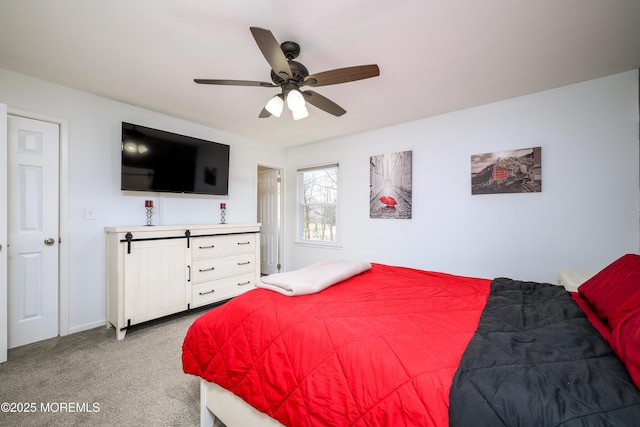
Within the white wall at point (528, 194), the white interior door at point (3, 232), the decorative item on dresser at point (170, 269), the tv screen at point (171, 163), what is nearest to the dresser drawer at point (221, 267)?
the decorative item on dresser at point (170, 269)

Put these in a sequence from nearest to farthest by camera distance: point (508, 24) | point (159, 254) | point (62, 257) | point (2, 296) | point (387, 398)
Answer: point (387, 398)
point (508, 24)
point (2, 296)
point (62, 257)
point (159, 254)

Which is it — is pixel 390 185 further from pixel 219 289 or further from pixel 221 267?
pixel 219 289

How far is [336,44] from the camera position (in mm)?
1860

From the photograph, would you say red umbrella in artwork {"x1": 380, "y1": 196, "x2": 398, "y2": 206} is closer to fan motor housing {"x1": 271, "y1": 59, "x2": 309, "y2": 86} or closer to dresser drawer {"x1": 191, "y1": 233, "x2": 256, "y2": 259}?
dresser drawer {"x1": 191, "y1": 233, "x2": 256, "y2": 259}

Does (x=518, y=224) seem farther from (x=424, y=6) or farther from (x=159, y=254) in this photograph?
(x=159, y=254)

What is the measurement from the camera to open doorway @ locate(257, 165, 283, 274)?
187 inches

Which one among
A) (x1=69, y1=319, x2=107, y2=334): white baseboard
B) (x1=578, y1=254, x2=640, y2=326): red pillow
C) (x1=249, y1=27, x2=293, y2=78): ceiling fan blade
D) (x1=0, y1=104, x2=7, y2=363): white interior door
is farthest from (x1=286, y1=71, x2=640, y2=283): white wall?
(x1=0, y1=104, x2=7, y2=363): white interior door

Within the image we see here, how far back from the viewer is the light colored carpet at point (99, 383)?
1.53 metres

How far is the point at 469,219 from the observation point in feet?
9.72

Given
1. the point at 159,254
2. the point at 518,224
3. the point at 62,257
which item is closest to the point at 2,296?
the point at 62,257

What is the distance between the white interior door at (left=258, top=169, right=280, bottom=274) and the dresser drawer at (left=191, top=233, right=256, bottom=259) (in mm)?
1228

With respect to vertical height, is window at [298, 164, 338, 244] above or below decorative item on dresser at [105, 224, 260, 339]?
above

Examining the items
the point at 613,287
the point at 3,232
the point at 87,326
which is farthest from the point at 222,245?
the point at 613,287

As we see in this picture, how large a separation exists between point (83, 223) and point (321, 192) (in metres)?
3.06
